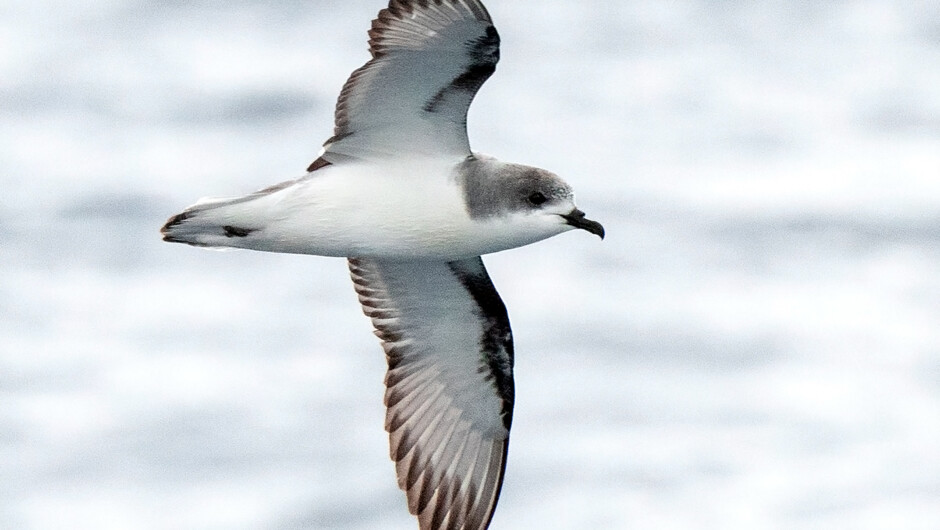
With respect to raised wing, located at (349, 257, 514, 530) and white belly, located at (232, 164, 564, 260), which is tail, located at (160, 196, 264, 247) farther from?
raised wing, located at (349, 257, 514, 530)

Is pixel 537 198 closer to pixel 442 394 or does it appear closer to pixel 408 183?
pixel 408 183

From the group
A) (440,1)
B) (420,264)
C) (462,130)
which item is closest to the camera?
(440,1)

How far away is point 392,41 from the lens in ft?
45.0

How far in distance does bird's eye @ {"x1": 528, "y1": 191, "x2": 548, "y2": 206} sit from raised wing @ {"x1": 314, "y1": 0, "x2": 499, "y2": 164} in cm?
76

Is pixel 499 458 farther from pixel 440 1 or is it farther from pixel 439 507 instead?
pixel 440 1

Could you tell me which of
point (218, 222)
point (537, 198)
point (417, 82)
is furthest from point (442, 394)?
point (417, 82)

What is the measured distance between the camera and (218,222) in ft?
46.8

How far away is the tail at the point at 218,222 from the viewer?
14219 mm

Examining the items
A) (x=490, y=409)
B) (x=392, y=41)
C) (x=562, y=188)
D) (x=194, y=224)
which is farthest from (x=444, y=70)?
(x=490, y=409)

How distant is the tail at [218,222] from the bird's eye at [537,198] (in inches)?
88.9

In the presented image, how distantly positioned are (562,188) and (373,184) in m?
1.61

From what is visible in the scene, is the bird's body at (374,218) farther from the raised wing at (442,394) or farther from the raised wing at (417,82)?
the raised wing at (442,394)

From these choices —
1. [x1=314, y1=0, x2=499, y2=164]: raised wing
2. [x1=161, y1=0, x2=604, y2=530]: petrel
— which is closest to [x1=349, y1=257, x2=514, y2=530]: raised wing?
[x1=161, y1=0, x2=604, y2=530]: petrel

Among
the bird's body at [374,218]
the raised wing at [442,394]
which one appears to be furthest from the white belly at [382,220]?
the raised wing at [442,394]
